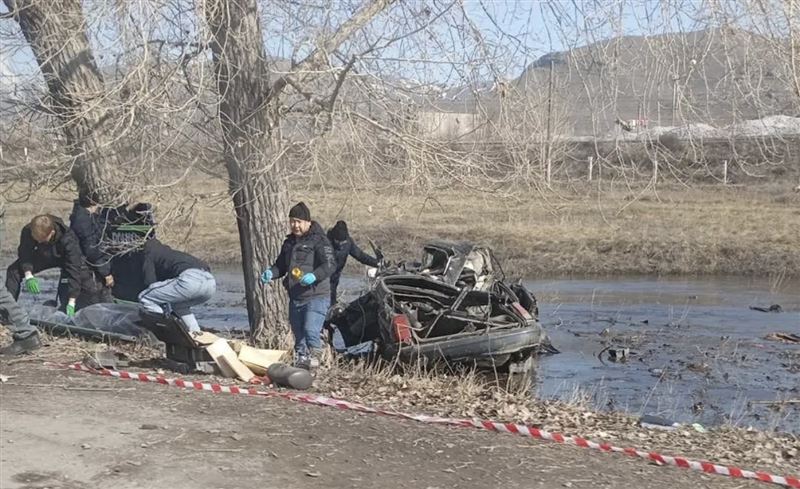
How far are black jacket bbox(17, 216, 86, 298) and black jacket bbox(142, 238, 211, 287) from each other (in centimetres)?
140

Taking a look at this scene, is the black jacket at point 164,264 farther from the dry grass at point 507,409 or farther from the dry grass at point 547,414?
the dry grass at point 547,414

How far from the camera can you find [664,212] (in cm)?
3381

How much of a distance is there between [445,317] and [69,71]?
5042 mm

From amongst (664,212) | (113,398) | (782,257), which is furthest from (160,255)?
(664,212)

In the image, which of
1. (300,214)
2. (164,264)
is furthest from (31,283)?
(300,214)

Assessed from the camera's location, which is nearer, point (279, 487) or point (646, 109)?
point (279, 487)

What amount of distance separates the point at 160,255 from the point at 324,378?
254cm

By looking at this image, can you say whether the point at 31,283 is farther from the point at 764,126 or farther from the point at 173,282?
the point at 764,126

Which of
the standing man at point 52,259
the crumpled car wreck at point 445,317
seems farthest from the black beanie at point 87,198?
the crumpled car wreck at point 445,317

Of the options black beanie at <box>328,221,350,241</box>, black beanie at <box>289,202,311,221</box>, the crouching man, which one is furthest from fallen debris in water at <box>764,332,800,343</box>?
the crouching man

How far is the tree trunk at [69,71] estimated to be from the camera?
1069 cm

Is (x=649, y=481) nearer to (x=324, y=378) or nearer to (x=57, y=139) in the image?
(x=324, y=378)

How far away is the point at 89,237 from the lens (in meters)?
12.0

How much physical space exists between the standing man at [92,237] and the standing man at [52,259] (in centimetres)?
12
